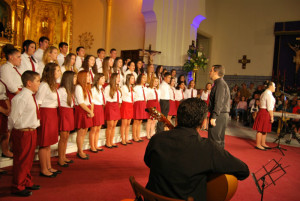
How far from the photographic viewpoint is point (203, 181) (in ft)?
5.04

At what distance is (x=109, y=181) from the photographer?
11.9 feet

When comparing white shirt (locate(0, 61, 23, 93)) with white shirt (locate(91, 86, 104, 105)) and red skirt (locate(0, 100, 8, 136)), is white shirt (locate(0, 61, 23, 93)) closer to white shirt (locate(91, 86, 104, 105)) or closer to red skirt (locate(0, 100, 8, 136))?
red skirt (locate(0, 100, 8, 136))

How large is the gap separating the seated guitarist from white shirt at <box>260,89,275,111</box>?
16.0 feet

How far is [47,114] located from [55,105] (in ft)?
0.61

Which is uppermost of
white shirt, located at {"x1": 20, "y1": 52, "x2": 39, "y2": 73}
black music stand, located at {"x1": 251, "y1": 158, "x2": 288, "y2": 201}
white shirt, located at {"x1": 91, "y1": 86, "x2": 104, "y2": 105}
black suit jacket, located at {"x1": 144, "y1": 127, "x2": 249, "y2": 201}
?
white shirt, located at {"x1": 20, "y1": 52, "x2": 39, "y2": 73}

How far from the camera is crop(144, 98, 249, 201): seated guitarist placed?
1483 mm

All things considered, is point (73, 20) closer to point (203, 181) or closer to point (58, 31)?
point (58, 31)

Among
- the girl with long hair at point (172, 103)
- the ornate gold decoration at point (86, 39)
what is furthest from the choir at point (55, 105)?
the ornate gold decoration at point (86, 39)

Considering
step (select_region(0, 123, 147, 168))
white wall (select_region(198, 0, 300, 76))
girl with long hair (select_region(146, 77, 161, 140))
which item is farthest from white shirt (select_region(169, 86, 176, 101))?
white wall (select_region(198, 0, 300, 76))

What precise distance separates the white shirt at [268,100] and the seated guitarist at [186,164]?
4884 millimetres

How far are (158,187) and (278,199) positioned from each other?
2.71m

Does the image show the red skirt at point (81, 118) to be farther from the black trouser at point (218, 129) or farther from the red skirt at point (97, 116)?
the black trouser at point (218, 129)

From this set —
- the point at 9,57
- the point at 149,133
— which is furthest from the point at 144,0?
the point at 9,57

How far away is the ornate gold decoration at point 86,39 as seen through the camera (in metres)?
11.8
